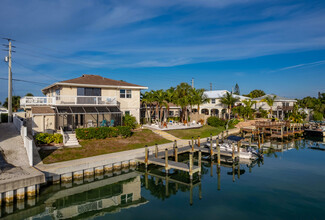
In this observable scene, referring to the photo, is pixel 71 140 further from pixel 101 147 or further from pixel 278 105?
pixel 278 105

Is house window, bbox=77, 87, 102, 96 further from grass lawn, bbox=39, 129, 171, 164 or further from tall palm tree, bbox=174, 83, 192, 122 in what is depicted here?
tall palm tree, bbox=174, 83, 192, 122

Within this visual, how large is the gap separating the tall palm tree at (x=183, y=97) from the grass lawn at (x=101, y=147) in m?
11.4

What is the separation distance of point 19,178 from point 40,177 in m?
1.16

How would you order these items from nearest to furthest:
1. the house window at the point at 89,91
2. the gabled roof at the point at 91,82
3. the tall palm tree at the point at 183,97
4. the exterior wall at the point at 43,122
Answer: the exterior wall at the point at 43,122 < the gabled roof at the point at 91,82 < the house window at the point at 89,91 < the tall palm tree at the point at 183,97

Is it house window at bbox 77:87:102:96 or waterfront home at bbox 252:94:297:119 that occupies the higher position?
house window at bbox 77:87:102:96

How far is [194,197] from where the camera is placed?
15.9m

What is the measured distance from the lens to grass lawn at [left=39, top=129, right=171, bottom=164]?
19.2 metres

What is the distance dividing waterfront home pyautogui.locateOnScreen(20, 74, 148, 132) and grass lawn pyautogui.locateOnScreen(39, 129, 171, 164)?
376 cm

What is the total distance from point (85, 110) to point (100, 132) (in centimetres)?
434

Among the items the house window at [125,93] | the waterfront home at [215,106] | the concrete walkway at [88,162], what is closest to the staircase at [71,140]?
the concrete walkway at [88,162]

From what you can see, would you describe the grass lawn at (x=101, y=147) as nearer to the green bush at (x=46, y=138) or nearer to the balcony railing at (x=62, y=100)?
the green bush at (x=46, y=138)

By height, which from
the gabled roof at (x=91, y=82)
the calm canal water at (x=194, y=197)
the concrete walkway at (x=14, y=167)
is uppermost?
the gabled roof at (x=91, y=82)

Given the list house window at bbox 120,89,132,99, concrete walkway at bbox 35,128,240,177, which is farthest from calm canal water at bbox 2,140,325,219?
house window at bbox 120,89,132,99

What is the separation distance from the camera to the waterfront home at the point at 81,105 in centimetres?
2627
